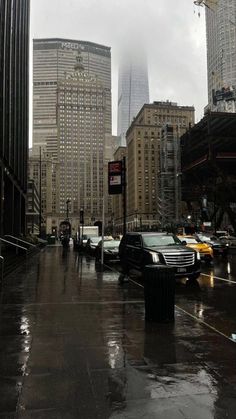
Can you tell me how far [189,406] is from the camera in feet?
13.9

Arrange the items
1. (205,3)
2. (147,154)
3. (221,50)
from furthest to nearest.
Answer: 1. (147,154)
2. (221,50)
3. (205,3)

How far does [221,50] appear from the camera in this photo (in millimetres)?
109875

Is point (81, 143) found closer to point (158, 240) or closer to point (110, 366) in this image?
point (158, 240)

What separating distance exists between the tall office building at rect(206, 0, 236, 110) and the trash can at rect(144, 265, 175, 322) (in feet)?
252

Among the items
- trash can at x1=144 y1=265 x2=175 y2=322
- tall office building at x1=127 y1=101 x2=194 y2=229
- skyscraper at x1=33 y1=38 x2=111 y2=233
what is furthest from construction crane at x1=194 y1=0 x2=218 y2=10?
skyscraper at x1=33 y1=38 x2=111 y2=233

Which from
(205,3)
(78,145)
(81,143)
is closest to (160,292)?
(205,3)

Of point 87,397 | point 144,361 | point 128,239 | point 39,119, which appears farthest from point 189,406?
point 39,119

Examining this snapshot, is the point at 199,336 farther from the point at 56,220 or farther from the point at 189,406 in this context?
the point at 56,220

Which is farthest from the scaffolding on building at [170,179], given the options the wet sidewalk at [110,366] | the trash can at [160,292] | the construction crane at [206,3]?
the wet sidewalk at [110,366]

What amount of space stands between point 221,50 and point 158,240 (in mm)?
105158

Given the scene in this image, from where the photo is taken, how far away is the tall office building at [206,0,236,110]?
279ft

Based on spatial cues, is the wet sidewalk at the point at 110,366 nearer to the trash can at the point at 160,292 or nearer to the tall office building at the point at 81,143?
the trash can at the point at 160,292

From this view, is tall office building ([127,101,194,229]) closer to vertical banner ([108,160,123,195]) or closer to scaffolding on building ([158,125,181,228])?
scaffolding on building ([158,125,181,228])

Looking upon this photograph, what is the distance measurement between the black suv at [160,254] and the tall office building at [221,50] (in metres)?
69.9
